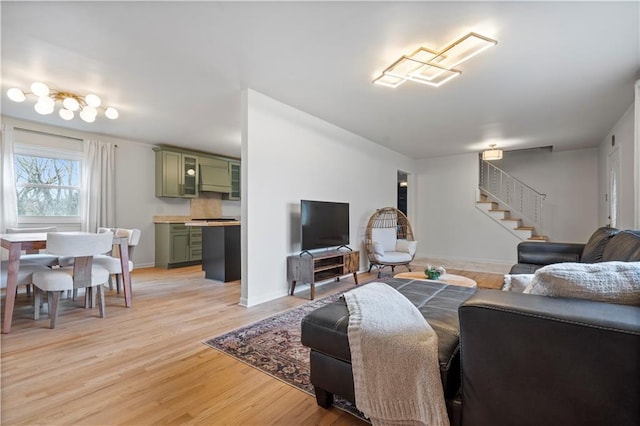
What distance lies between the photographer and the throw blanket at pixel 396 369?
1.15 meters

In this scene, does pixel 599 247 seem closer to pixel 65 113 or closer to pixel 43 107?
pixel 43 107

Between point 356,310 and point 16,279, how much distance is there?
312 centimetres

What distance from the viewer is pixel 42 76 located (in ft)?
10.0

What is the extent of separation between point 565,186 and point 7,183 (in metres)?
10.3

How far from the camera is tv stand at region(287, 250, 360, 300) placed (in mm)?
3670

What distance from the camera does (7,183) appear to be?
166 inches

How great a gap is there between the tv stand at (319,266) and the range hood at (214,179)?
355 cm

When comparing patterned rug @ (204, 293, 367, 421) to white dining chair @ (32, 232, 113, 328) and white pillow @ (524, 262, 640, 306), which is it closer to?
white pillow @ (524, 262, 640, 306)

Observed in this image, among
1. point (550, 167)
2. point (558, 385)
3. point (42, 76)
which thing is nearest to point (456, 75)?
point (558, 385)

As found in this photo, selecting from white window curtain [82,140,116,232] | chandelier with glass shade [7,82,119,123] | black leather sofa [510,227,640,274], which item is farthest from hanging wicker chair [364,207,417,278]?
white window curtain [82,140,116,232]

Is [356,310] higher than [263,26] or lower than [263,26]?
lower

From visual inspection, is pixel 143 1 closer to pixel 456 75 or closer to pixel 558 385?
pixel 456 75

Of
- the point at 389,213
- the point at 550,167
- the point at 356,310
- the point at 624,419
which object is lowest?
the point at 624,419

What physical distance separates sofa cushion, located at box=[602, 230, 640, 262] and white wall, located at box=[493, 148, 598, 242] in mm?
5303
